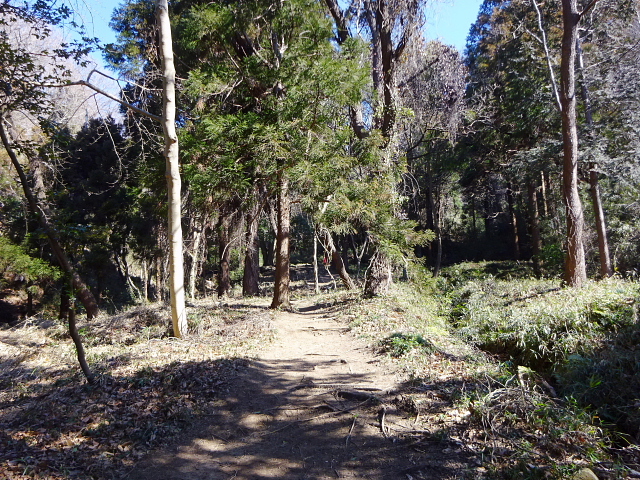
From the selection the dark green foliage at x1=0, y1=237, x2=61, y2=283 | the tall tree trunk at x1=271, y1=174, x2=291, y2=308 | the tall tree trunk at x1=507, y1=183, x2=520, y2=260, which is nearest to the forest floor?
the tall tree trunk at x1=271, y1=174, x2=291, y2=308

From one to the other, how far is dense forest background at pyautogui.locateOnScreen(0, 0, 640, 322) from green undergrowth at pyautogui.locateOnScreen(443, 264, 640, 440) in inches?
95.4

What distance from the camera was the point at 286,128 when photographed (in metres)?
10.1

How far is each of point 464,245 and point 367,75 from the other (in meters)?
24.2

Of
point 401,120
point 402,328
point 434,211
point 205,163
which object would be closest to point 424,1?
A: point 401,120

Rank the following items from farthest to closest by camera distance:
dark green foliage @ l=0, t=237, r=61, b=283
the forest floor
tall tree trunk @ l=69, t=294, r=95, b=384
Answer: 1. dark green foliage @ l=0, t=237, r=61, b=283
2. tall tree trunk @ l=69, t=294, r=95, b=384
3. the forest floor

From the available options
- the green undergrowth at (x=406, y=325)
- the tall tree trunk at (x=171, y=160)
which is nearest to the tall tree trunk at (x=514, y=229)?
the green undergrowth at (x=406, y=325)

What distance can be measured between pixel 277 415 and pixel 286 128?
689 centimetres

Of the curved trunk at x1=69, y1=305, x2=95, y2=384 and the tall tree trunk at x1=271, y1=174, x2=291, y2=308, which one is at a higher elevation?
the tall tree trunk at x1=271, y1=174, x2=291, y2=308

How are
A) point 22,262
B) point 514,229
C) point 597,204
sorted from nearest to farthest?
point 22,262 < point 597,204 < point 514,229

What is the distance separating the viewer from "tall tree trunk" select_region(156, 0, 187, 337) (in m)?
7.27

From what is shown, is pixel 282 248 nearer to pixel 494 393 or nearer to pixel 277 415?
pixel 277 415

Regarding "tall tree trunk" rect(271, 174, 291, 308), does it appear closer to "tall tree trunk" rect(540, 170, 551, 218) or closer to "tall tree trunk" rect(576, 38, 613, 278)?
"tall tree trunk" rect(576, 38, 613, 278)

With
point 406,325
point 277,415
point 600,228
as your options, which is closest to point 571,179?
point 600,228

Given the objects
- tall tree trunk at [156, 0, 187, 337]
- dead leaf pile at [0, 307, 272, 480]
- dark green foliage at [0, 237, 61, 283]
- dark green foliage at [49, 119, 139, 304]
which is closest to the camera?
dead leaf pile at [0, 307, 272, 480]
